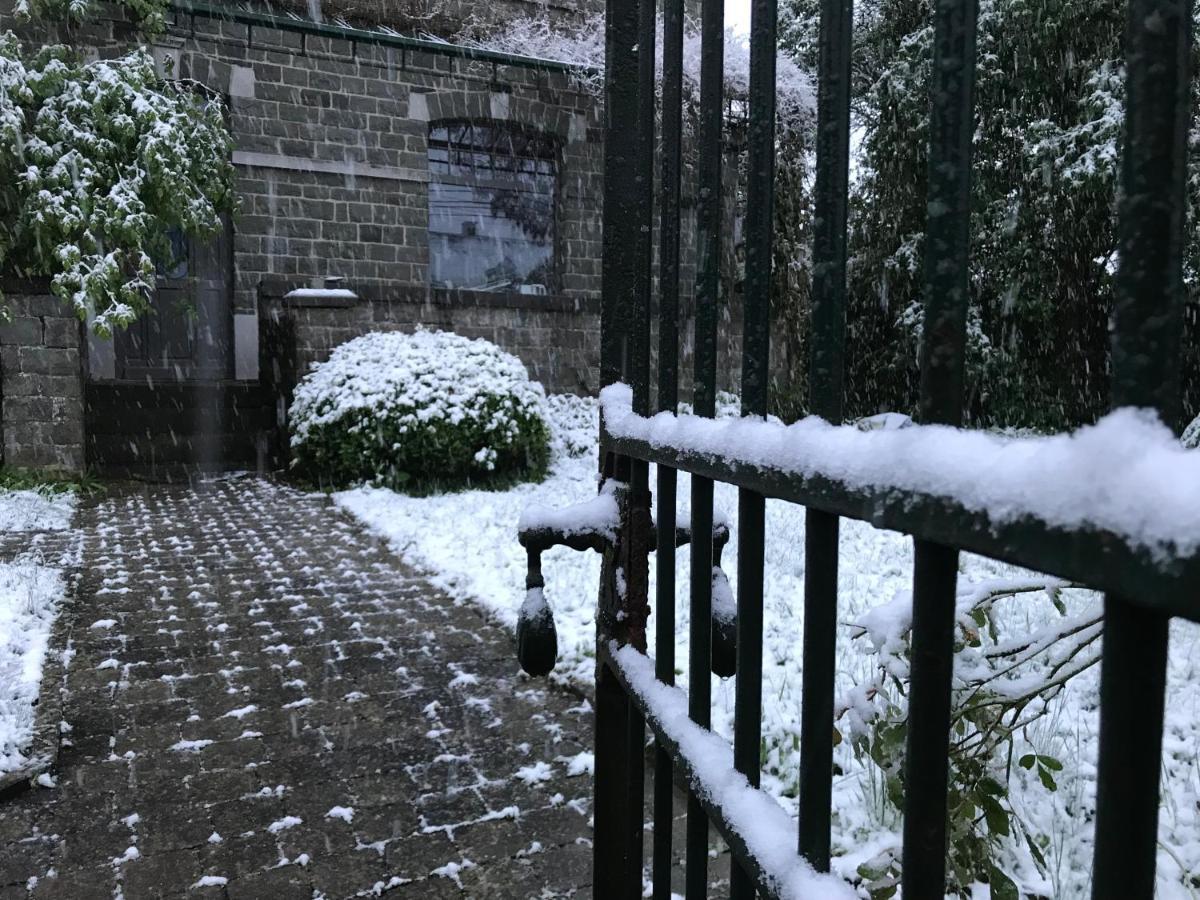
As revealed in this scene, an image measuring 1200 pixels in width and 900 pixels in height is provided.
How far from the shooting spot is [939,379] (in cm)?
65

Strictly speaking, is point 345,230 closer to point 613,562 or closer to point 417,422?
point 417,422

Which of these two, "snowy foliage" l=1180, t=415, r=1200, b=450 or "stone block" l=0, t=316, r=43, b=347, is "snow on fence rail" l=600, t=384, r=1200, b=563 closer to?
"snowy foliage" l=1180, t=415, r=1200, b=450

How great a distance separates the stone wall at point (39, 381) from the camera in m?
8.12

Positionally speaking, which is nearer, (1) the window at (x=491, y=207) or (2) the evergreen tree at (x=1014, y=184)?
(2) the evergreen tree at (x=1014, y=184)

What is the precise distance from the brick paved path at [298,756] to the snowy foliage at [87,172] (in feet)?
12.5

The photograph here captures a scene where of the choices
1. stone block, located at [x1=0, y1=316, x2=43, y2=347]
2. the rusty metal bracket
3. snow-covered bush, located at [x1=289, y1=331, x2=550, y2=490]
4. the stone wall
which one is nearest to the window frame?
snow-covered bush, located at [x1=289, y1=331, x2=550, y2=490]

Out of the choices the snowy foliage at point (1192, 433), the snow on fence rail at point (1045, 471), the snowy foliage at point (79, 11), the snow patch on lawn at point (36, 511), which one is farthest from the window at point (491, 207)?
the snow on fence rail at point (1045, 471)

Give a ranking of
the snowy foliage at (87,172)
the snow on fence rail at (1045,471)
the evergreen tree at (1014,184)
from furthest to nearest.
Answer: the snowy foliage at (87,172) < the evergreen tree at (1014,184) < the snow on fence rail at (1045,471)

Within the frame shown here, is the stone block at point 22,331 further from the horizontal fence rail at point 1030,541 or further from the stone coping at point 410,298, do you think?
the horizontal fence rail at point 1030,541

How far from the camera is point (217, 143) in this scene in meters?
9.38

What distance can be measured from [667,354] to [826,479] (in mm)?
564

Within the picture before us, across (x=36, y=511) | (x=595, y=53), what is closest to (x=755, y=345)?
(x=36, y=511)

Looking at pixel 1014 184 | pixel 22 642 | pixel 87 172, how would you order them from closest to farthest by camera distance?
pixel 22 642 < pixel 1014 184 < pixel 87 172

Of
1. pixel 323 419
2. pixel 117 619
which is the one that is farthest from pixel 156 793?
pixel 323 419
